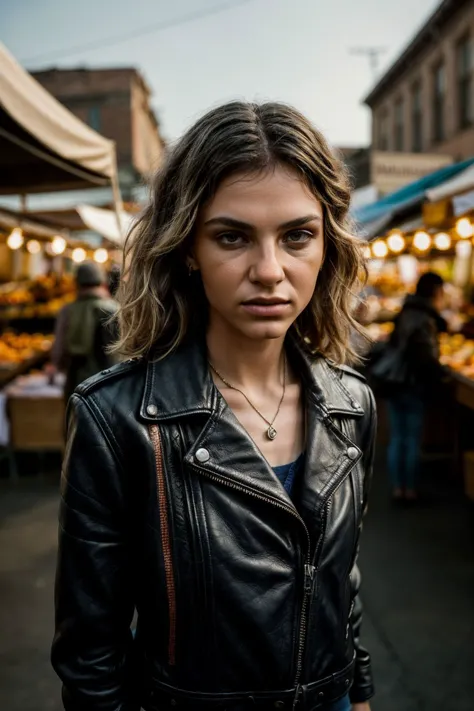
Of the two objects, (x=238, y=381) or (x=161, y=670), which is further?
(x=238, y=381)

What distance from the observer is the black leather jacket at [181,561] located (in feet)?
3.74

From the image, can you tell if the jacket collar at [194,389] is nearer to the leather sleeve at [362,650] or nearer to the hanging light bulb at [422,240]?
the leather sleeve at [362,650]

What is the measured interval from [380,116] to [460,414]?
2457cm

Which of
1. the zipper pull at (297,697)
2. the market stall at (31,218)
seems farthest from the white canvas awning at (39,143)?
the zipper pull at (297,697)

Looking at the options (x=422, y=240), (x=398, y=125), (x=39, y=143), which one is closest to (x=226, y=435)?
(x=39, y=143)

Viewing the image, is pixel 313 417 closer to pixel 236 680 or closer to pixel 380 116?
pixel 236 680

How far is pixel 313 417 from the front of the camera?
1348 mm

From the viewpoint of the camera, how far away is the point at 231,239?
1.18 metres

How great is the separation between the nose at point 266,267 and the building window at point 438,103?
2115cm

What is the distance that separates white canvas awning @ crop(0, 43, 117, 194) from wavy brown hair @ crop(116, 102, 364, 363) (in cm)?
223

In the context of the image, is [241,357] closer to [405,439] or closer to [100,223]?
[405,439]

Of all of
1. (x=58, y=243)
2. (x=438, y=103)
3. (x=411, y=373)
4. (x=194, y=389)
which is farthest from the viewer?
(x=438, y=103)

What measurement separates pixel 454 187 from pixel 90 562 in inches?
165

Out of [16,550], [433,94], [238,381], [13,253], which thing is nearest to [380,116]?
[433,94]
